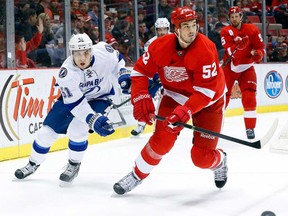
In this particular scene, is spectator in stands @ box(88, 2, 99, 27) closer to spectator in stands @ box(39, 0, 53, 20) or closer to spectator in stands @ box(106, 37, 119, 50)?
spectator in stands @ box(106, 37, 119, 50)

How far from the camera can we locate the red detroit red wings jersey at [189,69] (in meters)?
2.90

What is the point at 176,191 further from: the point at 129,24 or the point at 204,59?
the point at 129,24

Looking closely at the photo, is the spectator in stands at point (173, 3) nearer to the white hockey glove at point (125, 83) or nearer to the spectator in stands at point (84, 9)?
the spectator in stands at point (84, 9)

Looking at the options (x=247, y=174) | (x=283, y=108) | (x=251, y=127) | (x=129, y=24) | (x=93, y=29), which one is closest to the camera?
(x=247, y=174)

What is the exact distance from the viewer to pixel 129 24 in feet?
23.0

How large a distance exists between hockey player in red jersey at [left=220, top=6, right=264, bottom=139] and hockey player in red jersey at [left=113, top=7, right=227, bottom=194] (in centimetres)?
229

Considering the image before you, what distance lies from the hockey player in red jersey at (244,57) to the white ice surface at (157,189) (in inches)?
28.3

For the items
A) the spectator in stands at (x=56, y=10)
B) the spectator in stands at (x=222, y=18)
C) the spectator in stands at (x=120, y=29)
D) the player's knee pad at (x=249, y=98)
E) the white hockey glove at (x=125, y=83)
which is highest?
the spectator in stands at (x=56, y=10)

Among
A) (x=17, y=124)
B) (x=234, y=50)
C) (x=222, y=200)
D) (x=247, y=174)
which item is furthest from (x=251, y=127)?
(x=222, y=200)

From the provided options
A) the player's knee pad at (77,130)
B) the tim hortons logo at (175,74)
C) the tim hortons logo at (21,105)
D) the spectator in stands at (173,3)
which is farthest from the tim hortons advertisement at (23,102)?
the spectator in stands at (173,3)

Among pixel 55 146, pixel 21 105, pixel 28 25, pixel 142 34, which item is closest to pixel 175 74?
pixel 21 105

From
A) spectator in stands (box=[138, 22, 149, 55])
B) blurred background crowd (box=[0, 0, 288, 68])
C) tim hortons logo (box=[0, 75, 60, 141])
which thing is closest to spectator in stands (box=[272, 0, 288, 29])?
blurred background crowd (box=[0, 0, 288, 68])

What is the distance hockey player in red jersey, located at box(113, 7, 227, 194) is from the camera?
9.52 ft

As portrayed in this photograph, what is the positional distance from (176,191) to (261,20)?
6.45 metres
